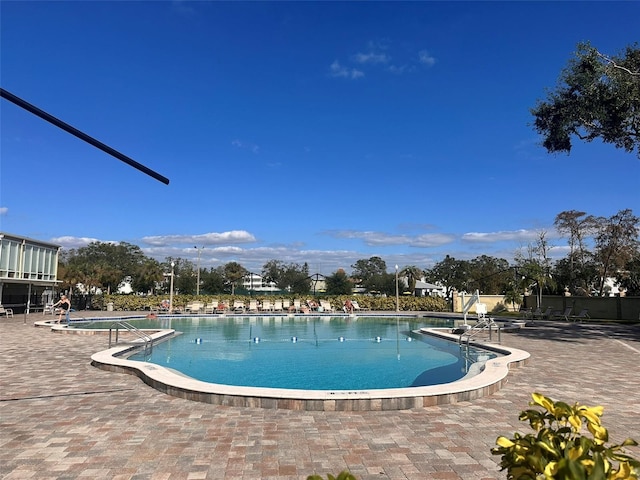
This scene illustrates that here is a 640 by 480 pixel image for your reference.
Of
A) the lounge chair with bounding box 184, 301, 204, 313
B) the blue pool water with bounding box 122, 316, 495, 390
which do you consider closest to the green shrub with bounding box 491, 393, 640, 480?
the blue pool water with bounding box 122, 316, 495, 390

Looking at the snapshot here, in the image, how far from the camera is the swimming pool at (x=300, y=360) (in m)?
6.03

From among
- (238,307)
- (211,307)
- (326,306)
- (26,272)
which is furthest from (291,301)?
(26,272)

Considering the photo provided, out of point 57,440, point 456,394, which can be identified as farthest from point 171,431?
point 456,394

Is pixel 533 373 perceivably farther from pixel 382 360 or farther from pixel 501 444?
pixel 501 444

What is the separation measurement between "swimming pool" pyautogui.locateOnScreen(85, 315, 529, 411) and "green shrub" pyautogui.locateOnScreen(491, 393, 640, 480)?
449 centimetres

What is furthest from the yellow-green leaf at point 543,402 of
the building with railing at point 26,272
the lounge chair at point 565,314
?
the building with railing at point 26,272

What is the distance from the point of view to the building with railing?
2540 centimetres

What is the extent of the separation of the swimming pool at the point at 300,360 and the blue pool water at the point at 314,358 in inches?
1.5

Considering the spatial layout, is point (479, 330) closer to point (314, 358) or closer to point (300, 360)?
point (314, 358)

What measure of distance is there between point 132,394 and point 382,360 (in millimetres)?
7200

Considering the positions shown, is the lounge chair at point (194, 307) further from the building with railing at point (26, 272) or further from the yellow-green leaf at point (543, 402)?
the yellow-green leaf at point (543, 402)

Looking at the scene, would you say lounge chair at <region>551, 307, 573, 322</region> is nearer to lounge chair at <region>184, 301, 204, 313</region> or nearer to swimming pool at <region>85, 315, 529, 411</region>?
swimming pool at <region>85, 315, 529, 411</region>

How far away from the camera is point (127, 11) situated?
1066cm

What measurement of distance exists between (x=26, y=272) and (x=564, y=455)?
32.4 metres
